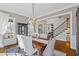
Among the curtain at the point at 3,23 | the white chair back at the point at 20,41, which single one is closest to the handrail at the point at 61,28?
the white chair back at the point at 20,41

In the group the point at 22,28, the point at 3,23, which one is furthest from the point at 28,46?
the point at 3,23

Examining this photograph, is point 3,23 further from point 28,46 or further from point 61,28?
point 61,28

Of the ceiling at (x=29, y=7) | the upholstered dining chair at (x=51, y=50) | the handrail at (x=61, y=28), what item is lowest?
the upholstered dining chair at (x=51, y=50)

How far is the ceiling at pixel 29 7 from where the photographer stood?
1.84 metres

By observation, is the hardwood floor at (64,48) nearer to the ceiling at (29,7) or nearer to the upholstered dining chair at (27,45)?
the upholstered dining chair at (27,45)

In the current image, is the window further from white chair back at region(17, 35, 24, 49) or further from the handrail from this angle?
the handrail

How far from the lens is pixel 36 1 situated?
6.15 ft

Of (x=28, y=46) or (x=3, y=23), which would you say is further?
(x=28, y=46)

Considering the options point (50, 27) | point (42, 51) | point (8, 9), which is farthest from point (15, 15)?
point (42, 51)

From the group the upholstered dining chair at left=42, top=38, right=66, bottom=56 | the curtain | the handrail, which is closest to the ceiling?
the curtain

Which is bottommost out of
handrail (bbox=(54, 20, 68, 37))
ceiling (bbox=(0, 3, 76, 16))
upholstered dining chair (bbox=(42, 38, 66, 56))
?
upholstered dining chair (bbox=(42, 38, 66, 56))

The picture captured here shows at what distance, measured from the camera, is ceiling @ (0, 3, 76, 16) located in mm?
1840

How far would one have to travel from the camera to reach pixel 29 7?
190 centimetres

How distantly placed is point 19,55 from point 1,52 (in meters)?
0.34
